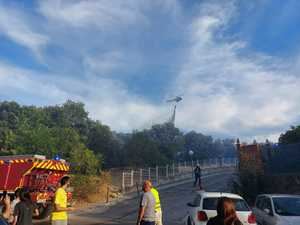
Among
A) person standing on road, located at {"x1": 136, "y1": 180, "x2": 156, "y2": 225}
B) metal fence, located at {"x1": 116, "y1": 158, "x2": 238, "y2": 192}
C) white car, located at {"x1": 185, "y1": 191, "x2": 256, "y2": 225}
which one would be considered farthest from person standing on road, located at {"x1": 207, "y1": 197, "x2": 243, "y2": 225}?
metal fence, located at {"x1": 116, "y1": 158, "x2": 238, "y2": 192}

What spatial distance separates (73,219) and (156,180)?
18605 millimetres

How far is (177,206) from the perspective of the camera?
→ 21281 millimetres

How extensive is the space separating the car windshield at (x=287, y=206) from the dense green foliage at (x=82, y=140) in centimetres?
1158

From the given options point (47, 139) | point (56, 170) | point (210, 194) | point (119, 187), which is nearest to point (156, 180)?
point (119, 187)

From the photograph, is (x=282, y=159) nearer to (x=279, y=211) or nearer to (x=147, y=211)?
(x=279, y=211)

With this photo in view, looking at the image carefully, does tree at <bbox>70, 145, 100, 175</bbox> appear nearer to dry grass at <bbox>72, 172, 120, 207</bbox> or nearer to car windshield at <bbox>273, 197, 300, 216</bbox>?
dry grass at <bbox>72, 172, 120, 207</bbox>

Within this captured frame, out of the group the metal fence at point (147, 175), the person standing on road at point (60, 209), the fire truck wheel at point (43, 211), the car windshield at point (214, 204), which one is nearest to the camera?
the person standing on road at point (60, 209)

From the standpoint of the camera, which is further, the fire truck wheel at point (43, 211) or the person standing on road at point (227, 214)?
the fire truck wheel at point (43, 211)

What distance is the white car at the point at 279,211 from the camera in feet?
33.3

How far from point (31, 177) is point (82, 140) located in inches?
1316

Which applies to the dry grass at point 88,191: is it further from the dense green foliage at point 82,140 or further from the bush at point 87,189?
the dense green foliage at point 82,140

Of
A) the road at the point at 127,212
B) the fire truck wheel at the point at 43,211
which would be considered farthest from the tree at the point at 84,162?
the fire truck wheel at the point at 43,211

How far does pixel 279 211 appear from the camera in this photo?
10750 mm

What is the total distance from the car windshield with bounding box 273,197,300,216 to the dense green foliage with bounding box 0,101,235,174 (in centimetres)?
1158
